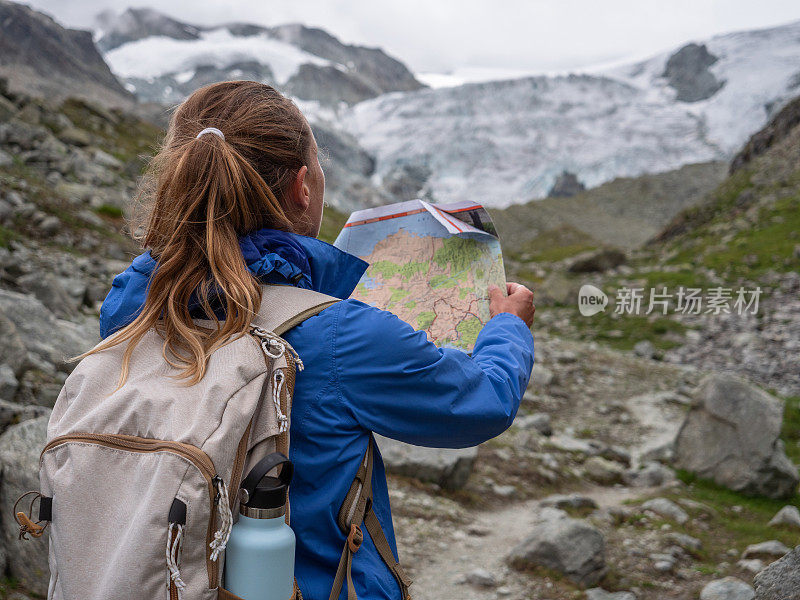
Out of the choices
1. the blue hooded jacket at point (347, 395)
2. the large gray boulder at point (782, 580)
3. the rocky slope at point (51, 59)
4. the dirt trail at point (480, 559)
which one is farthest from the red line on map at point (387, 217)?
the rocky slope at point (51, 59)

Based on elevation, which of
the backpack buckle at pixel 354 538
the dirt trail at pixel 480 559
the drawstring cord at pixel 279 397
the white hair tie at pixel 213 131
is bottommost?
the dirt trail at pixel 480 559

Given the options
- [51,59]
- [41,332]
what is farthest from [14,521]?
[51,59]

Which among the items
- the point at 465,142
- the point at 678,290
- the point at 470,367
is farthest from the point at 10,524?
the point at 465,142

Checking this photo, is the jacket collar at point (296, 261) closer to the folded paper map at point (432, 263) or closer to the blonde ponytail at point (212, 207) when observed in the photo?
the blonde ponytail at point (212, 207)

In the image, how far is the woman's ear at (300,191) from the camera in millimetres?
1586

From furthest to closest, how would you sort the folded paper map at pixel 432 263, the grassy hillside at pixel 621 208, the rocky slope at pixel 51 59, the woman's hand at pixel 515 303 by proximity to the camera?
the rocky slope at pixel 51 59, the grassy hillside at pixel 621 208, the folded paper map at pixel 432 263, the woman's hand at pixel 515 303

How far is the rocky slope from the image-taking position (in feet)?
236

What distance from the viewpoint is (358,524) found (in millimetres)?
1448

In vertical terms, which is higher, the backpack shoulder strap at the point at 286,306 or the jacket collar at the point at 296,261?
the jacket collar at the point at 296,261

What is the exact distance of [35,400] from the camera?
4.25 meters

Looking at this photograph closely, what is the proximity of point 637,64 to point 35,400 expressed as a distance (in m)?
95.0

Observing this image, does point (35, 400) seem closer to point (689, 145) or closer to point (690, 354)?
point (690, 354)

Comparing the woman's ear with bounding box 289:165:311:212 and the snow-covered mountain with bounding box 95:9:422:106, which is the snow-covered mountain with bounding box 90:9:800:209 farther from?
the woman's ear with bounding box 289:165:311:212

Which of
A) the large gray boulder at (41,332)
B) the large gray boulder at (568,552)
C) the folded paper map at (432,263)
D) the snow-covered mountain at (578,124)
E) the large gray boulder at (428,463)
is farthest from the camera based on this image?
the snow-covered mountain at (578,124)
